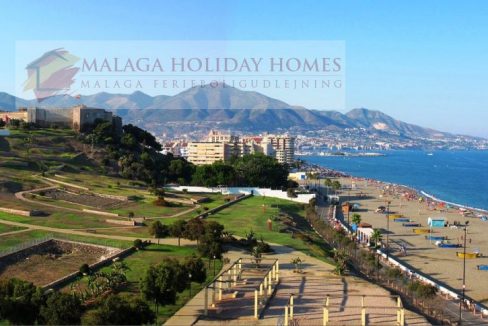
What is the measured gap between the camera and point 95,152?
6838 cm

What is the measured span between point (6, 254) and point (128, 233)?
9447 mm

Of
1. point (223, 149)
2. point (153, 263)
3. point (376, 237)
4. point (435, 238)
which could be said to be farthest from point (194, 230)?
point (223, 149)

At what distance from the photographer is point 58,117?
76.5 metres

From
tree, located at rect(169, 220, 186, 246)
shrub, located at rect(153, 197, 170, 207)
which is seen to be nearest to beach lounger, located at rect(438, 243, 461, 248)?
shrub, located at rect(153, 197, 170, 207)

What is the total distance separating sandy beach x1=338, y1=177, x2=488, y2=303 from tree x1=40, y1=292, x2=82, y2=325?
2303cm

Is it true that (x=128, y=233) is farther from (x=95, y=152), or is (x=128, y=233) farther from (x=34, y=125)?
(x=34, y=125)

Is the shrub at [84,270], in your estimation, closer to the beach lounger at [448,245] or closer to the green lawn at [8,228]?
the green lawn at [8,228]

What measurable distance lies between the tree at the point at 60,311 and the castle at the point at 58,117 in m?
60.7

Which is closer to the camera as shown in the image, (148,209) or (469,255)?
(469,255)

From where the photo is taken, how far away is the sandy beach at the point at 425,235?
1452 inches

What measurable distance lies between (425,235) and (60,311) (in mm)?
43900

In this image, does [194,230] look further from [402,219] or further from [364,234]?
[402,219]

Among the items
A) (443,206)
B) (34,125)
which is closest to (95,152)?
(34,125)

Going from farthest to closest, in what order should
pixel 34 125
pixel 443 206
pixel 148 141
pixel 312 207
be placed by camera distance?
pixel 148 141 < pixel 443 206 < pixel 34 125 < pixel 312 207
